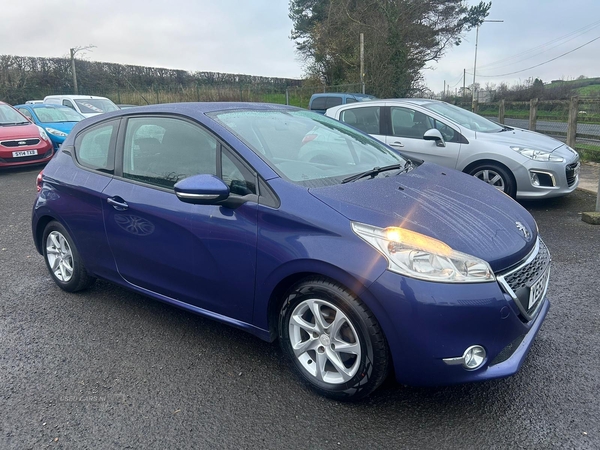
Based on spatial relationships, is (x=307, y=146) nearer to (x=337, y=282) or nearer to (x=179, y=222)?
(x=179, y=222)

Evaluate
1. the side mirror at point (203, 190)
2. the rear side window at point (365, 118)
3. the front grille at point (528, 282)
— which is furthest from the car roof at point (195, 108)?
the rear side window at point (365, 118)

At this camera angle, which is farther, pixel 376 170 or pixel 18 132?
pixel 18 132

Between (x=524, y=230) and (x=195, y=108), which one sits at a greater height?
(x=195, y=108)

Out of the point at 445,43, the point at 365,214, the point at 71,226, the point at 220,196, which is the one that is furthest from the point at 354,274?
the point at 445,43

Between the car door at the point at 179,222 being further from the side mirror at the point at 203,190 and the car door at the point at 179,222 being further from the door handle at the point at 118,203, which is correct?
the side mirror at the point at 203,190

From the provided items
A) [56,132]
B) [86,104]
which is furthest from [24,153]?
[86,104]

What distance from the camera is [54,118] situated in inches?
523

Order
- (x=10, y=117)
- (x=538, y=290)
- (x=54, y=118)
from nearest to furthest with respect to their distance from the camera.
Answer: (x=538, y=290), (x=10, y=117), (x=54, y=118)

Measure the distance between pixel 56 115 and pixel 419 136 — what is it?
10637 mm

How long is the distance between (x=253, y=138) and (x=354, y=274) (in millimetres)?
1231

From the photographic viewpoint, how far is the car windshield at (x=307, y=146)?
3049 mm

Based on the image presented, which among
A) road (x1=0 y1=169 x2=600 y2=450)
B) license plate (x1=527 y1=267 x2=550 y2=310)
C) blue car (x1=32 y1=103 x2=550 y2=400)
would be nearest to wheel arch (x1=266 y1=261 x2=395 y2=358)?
blue car (x1=32 y1=103 x2=550 y2=400)

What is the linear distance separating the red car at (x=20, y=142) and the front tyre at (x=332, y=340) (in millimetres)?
10412

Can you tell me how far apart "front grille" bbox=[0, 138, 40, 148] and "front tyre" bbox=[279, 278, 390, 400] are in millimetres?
10447
